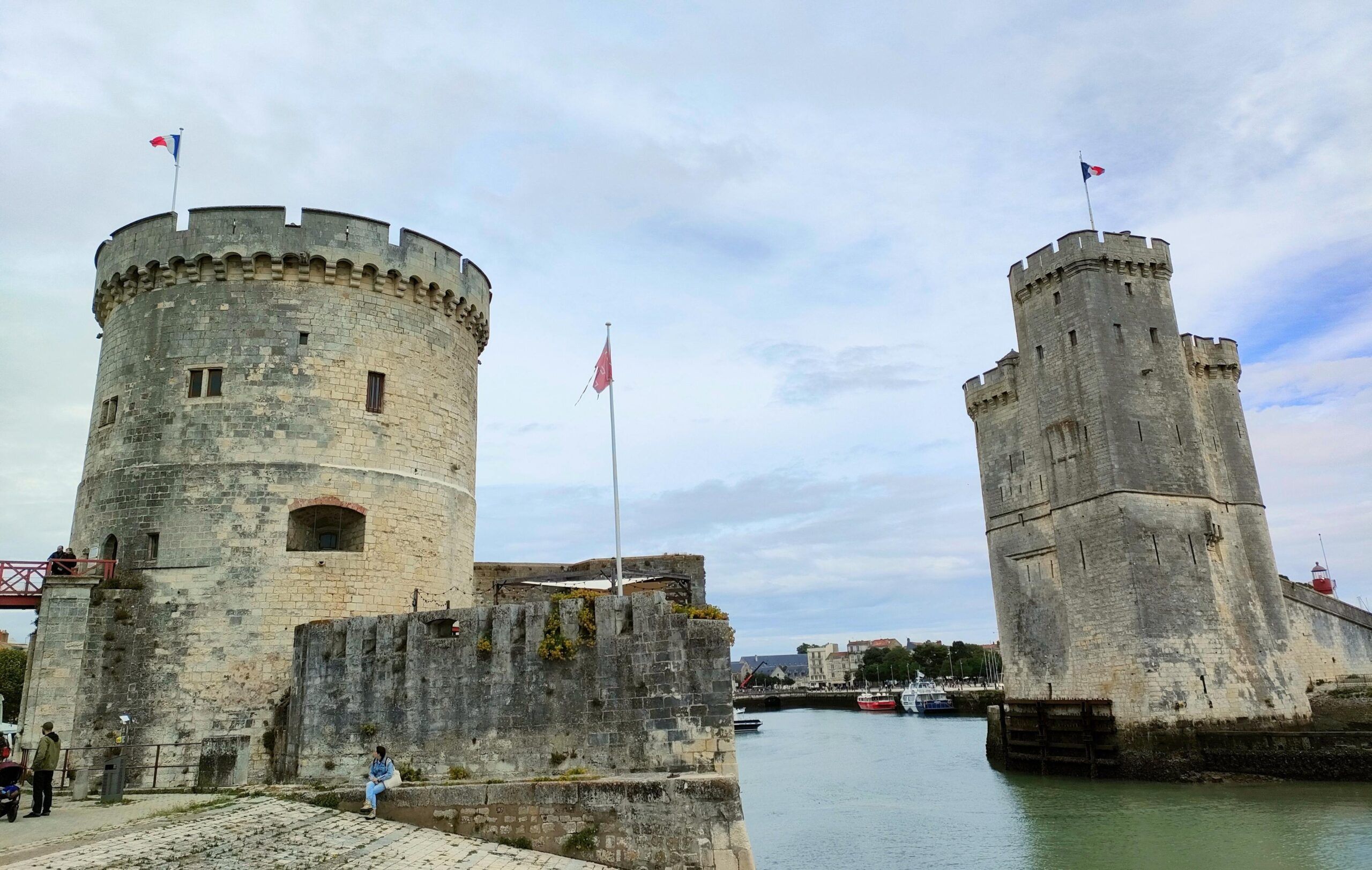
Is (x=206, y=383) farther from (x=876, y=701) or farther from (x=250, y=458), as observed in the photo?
(x=876, y=701)

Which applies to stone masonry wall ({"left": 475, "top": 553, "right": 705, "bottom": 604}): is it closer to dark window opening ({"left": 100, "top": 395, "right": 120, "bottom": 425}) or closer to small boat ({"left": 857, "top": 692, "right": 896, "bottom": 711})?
dark window opening ({"left": 100, "top": 395, "right": 120, "bottom": 425})

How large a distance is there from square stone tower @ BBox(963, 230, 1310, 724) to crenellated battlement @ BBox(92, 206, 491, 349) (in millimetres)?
21852

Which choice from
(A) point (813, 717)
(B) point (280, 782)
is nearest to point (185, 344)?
(B) point (280, 782)

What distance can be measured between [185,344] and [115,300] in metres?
2.59

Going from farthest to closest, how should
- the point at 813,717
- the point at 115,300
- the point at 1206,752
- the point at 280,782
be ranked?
the point at 813,717, the point at 1206,752, the point at 115,300, the point at 280,782

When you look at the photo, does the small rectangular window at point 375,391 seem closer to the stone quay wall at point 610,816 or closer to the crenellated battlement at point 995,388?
the stone quay wall at point 610,816

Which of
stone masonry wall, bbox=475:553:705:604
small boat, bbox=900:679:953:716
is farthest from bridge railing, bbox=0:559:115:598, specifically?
small boat, bbox=900:679:953:716

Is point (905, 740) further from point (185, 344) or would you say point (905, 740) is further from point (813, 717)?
point (185, 344)

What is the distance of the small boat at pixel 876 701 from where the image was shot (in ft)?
260

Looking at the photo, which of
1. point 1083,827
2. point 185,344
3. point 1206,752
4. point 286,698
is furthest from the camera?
point 1206,752

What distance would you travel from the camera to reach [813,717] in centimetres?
7944

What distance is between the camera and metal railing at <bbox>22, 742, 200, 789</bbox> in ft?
46.3

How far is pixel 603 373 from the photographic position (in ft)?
54.2

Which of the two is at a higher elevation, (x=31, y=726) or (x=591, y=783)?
(x=31, y=726)
